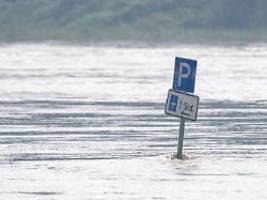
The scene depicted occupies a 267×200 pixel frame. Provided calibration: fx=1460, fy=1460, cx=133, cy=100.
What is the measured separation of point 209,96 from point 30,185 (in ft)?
77.1

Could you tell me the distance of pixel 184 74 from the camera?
2264 centimetres

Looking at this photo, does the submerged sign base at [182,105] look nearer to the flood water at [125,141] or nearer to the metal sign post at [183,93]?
the metal sign post at [183,93]

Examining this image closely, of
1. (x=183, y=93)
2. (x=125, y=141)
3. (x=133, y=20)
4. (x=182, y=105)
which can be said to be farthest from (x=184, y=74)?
(x=133, y=20)

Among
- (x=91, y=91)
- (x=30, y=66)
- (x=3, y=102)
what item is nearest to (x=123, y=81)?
(x=91, y=91)

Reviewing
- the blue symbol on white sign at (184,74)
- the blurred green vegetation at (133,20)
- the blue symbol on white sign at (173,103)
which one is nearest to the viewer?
the blue symbol on white sign at (184,74)

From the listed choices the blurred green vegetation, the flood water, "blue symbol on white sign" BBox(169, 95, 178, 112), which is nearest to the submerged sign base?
"blue symbol on white sign" BBox(169, 95, 178, 112)

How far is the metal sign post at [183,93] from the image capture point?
885 inches

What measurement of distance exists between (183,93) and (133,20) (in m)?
127

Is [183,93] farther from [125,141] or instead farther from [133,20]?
[133,20]

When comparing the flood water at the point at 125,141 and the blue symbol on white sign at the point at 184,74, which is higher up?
the blue symbol on white sign at the point at 184,74

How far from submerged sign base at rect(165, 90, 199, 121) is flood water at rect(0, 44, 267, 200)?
66cm

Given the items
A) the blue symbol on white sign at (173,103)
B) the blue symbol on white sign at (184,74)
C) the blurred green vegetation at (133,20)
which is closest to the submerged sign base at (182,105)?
the blue symbol on white sign at (173,103)

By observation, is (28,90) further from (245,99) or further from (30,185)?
(30,185)

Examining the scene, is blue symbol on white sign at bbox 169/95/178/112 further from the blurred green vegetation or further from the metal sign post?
the blurred green vegetation
